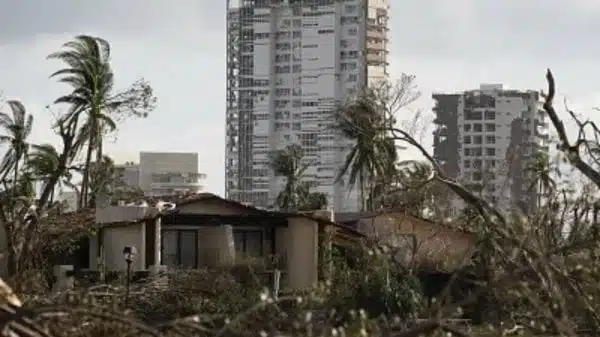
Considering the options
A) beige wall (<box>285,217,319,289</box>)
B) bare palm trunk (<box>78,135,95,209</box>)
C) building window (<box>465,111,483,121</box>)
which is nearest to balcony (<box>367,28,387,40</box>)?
building window (<box>465,111,483,121</box>)

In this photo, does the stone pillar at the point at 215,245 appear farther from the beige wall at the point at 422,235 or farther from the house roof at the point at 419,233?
the beige wall at the point at 422,235

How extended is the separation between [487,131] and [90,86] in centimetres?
2002

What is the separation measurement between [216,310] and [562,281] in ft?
50.7

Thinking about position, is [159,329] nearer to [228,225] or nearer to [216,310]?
[216,310]

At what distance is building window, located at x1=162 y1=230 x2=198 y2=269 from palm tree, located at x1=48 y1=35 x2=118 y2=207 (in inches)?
128

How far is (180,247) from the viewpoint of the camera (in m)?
36.4

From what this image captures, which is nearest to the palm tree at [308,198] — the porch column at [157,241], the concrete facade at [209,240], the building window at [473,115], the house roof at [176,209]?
the building window at [473,115]

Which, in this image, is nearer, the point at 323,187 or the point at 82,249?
the point at 82,249

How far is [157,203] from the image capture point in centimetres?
3641

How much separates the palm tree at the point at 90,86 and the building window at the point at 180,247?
3239 mm

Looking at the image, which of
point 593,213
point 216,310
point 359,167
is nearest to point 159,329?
point 593,213

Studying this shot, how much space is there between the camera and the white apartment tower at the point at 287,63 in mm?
106188

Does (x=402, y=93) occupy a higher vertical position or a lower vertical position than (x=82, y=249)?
higher

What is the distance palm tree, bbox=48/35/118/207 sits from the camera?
3700 centimetres
